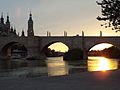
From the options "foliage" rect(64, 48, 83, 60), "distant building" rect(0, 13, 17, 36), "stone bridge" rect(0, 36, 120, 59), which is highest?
"distant building" rect(0, 13, 17, 36)

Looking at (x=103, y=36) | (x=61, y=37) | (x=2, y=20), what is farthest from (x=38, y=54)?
(x=2, y=20)

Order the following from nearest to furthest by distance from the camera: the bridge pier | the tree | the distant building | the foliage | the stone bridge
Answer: the tree
the foliage
the stone bridge
the bridge pier
the distant building

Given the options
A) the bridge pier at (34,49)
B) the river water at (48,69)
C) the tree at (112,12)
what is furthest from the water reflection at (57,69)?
the bridge pier at (34,49)

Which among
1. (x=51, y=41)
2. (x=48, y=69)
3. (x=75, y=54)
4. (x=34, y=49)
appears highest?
(x=51, y=41)

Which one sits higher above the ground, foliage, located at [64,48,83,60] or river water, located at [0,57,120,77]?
foliage, located at [64,48,83,60]

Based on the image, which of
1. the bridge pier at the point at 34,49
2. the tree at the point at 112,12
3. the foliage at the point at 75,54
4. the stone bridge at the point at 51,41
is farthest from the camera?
the bridge pier at the point at 34,49

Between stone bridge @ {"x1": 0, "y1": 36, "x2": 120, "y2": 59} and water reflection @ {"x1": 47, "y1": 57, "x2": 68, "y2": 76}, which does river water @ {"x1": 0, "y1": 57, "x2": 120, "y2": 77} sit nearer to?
water reflection @ {"x1": 47, "y1": 57, "x2": 68, "y2": 76}

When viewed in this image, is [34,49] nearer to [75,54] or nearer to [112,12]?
[75,54]

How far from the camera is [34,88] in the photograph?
1449cm

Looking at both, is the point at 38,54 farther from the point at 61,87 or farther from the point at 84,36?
the point at 61,87

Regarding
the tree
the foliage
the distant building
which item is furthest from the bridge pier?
the tree

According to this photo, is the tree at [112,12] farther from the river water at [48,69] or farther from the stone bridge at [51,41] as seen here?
the stone bridge at [51,41]

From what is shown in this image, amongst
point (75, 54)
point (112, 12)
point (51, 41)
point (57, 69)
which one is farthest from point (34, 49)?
point (112, 12)

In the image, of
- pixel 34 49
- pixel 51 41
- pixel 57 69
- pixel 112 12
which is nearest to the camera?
pixel 112 12
